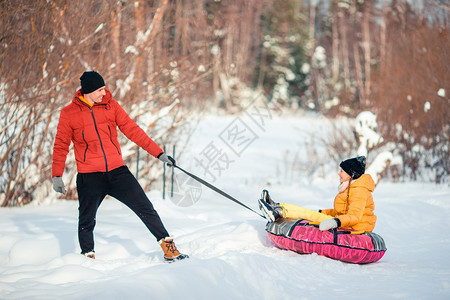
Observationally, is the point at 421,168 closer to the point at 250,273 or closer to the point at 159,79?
the point at 159,79

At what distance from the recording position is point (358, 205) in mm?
4805

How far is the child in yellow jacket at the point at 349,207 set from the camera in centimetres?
478

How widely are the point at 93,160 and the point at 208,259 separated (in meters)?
1.19

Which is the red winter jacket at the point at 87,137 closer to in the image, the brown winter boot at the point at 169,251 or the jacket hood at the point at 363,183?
the brown winter boot at the point at 169,251

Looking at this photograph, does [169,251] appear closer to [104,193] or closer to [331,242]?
[104,193]

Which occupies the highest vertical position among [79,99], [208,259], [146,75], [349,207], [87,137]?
[146,75]

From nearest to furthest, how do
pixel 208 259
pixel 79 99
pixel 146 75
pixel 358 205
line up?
pixel 208 259, pixel 79 99, pixel 358 205, pixel 146 75

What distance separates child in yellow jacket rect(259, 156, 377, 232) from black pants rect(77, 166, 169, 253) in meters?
1.22

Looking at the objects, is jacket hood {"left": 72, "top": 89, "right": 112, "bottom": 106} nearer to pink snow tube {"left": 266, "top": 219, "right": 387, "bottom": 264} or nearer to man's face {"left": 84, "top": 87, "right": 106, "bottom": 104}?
man's face {"left": 84, "top": 87, "right": 106, "bottom": 104}

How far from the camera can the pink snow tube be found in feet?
15.3

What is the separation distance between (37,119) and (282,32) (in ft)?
87.4

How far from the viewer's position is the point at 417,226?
6887mm

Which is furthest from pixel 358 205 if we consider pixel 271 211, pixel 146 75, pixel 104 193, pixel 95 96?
pixel 146 75

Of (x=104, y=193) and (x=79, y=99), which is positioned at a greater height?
(x=79, y=99)
